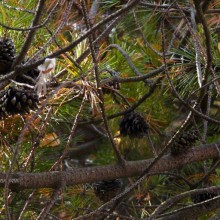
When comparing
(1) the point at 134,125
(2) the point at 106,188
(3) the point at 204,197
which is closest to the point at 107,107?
(1) the point at 134,125

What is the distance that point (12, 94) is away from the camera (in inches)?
41.4

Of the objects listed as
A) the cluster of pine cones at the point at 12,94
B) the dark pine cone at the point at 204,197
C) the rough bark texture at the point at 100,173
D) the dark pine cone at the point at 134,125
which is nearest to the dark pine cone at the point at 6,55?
the cluster of pine cones at the point at 12,94

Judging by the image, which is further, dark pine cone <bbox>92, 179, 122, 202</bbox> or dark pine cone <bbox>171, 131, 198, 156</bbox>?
dark pine cone <bbox>92, 179, 122, 202</bbox>

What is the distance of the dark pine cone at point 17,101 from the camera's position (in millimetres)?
1035

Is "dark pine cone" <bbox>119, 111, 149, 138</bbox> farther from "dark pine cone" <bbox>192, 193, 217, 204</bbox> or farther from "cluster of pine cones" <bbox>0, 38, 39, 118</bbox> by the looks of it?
"cluster of pine cones" <bbox>0, 38, 39, 118</bbox>

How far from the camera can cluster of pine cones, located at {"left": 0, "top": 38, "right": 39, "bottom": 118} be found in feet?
3.40

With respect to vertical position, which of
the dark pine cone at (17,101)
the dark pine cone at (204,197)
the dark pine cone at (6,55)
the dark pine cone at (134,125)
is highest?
the dark pine cone at (6,55)

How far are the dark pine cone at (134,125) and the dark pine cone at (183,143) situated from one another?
0.40 ft

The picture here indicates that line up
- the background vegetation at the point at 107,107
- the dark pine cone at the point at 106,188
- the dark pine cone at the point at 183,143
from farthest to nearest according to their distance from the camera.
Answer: the dark pine cone at the point at 106,188 < the dark pine cone at the point at 183,143 < the background vegetation at the point at 107,107

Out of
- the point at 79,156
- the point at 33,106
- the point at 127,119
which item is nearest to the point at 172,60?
the point at 127,119

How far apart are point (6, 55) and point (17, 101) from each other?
0.29ft

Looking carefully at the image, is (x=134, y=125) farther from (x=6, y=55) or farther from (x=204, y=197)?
(x=6, y=55)

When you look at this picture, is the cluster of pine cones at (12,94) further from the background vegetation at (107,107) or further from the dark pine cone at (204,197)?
the dark pine cone at (204,197)

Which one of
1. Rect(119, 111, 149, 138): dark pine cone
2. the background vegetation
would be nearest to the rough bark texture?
the background vegetation
